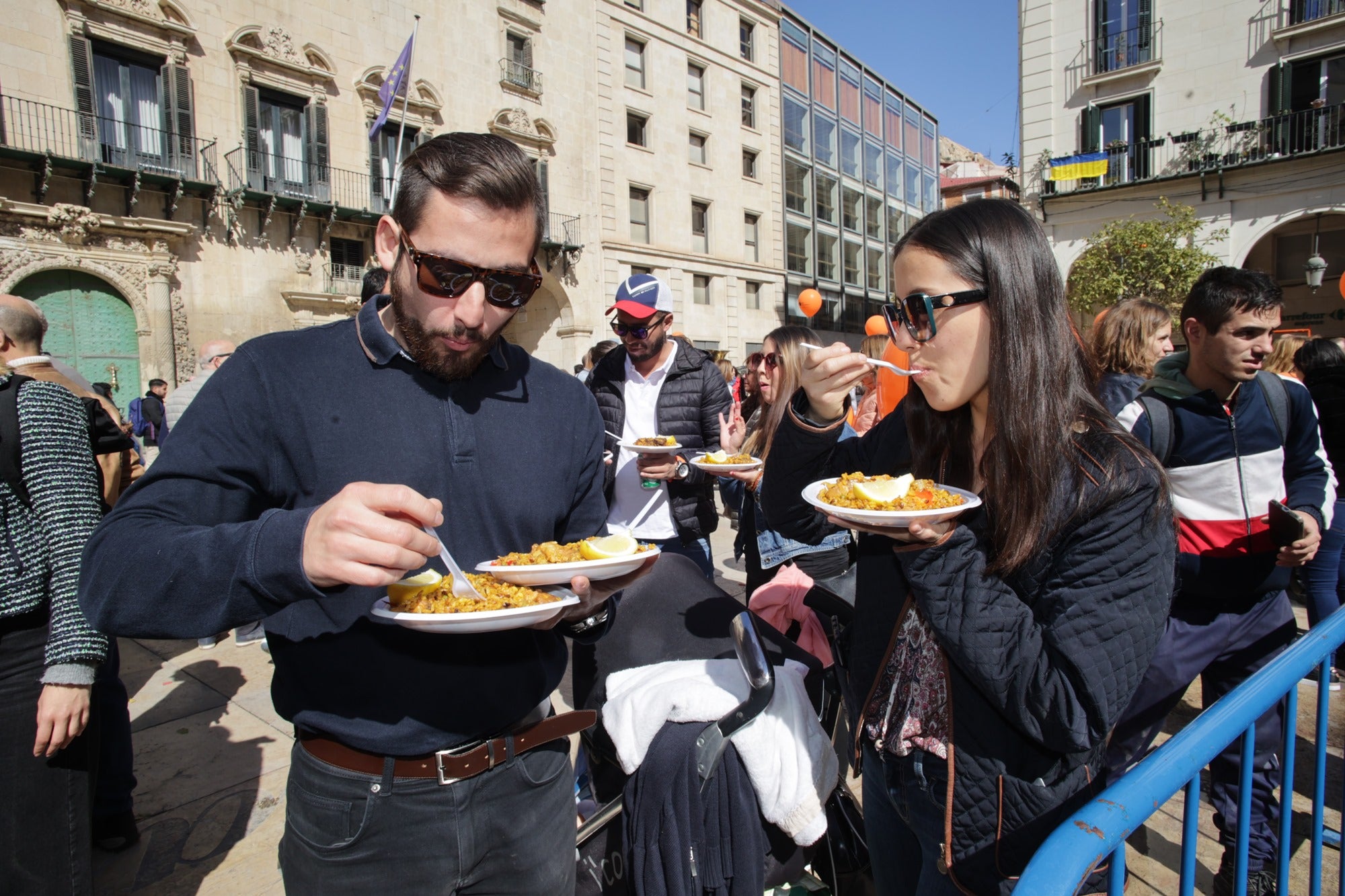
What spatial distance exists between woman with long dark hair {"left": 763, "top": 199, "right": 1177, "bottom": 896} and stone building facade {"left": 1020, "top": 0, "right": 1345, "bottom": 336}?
20340 mm

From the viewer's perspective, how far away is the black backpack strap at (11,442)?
1997 millimetres

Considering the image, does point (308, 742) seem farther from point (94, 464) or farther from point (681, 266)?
point (681, 266)

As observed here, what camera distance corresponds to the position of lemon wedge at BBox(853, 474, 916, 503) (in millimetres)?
1582

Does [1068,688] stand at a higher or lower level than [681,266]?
lower

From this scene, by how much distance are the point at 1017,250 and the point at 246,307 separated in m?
19.8

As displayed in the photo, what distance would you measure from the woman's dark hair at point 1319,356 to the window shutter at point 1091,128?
17.1 meters

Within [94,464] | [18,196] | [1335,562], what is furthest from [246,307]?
[1335,562]

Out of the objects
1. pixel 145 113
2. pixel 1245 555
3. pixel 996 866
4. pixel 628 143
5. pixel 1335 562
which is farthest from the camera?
pixel 628 143

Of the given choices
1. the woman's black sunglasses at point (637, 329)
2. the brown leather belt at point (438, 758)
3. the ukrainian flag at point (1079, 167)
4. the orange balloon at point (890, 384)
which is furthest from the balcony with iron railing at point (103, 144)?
the ukrainian flag at point (1079, 167)

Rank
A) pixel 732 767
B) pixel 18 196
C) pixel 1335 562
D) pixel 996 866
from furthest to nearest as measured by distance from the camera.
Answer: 1. pixel 18 196
2. pixel 1335 562
3. pixel 732 767
4. pixel 996 866

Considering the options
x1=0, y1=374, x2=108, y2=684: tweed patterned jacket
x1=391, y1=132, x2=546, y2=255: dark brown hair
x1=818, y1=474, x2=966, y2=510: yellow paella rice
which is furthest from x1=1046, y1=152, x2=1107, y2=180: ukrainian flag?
x1=0, y1=374, x2=108, y2=684: tweed patterned jacket

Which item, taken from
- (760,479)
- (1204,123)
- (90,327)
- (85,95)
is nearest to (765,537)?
(760,479)

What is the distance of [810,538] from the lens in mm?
2209

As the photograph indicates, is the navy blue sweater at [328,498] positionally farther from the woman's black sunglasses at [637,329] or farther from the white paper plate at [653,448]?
the woman's black sunglasses at [637,329]
